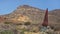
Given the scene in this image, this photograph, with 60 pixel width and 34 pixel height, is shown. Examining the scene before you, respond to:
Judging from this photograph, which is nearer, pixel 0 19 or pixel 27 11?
pixel 0 19

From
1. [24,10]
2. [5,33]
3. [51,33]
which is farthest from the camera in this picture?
[24,10]

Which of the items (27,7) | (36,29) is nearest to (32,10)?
(27,7)

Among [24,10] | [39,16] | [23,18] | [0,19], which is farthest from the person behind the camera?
[24,10]

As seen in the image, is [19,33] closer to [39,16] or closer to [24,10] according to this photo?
[39,16]

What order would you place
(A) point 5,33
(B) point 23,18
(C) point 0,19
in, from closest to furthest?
(A) point 5,33, (C) point 0,19, (B) point 23,18

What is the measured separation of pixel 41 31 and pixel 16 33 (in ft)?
24.1

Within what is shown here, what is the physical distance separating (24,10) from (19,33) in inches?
1168

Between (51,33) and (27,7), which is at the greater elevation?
(27,7)

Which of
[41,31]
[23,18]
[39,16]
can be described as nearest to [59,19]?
[39,16]

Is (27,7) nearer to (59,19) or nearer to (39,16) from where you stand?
(39,16)

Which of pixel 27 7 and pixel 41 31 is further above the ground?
pixel 27 7

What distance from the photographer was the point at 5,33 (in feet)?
74.4

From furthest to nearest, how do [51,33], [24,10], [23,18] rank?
[24,10], [23,18], [51,33]

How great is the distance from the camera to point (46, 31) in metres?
30.0
